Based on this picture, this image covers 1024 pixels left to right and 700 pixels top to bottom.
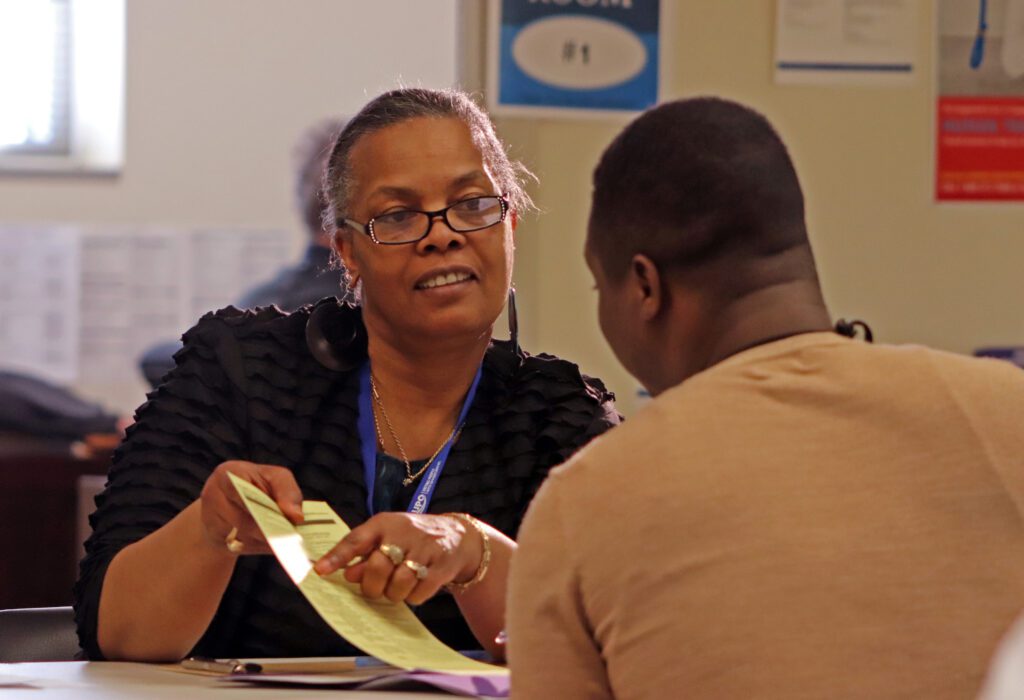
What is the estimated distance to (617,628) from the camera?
35.4 inches

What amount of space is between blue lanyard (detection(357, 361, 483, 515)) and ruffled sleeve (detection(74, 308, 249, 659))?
0.53 ft

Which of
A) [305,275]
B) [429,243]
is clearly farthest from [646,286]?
[305,275]

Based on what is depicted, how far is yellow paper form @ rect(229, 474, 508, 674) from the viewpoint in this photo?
116 cm

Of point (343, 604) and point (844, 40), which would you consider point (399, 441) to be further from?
point (844, 40)

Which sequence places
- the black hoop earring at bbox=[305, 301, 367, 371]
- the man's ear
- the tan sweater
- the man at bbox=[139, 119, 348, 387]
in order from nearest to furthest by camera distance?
1. the tan sweater
2. the man's ear
3. the black hoop earring at bbox=[305, 301, 367, 371]
4. the man at bbox=[139, 119, 348, 387]

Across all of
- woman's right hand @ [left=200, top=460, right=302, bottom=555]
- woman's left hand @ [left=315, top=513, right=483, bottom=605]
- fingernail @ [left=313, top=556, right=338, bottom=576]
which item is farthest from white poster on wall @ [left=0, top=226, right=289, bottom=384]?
fingernail @ [left=313, top=556, right=338, bottom=576]

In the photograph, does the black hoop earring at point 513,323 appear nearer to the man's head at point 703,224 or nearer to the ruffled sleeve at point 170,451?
the ruffled sleeve at point 170,451

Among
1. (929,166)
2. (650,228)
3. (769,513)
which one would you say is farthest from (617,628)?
(929,166)

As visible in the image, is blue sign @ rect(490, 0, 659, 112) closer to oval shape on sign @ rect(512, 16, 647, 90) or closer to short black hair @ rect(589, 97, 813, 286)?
oval shape on sign @ rect(512, 16, 647, 90)

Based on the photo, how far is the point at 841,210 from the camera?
2.64 metres

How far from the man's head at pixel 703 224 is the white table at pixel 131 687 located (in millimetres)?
480

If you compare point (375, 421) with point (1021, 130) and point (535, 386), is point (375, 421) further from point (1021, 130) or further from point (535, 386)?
point (1021, 130)

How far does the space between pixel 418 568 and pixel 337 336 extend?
2.12 feet

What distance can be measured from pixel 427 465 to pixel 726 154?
96cm
